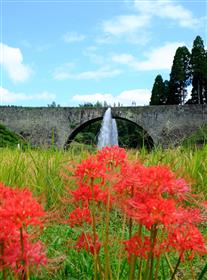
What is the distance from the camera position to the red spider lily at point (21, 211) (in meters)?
0.86

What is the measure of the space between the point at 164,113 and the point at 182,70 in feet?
18.6

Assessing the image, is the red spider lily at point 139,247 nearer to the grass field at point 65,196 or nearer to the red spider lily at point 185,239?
the red spider lily at point 185,239

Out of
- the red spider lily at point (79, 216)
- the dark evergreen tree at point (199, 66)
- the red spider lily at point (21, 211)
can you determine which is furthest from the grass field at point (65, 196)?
the dark evergreen tree at point (199, 66)

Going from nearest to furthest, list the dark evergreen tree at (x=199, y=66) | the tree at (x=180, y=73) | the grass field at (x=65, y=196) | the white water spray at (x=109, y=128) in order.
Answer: the grass field at (x=65, y=196) → the white water spray at (x=109, y=128) → the dark evergreen tree at (x=199, y=66) → the tree at (x=180, y=73)

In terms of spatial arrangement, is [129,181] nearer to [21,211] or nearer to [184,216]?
[184,216]

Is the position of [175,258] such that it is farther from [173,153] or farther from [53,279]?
[173,153]

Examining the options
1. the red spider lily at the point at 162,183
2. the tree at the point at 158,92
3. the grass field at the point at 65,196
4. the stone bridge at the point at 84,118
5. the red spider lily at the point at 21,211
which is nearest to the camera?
the red spider lily at the point at 21,211

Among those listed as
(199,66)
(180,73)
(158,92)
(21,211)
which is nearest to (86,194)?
(21,211)

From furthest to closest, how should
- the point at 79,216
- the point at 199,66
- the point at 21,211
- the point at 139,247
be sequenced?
the point at 199,66, the point at 79,216, the point at 139,247, the point at 21,211

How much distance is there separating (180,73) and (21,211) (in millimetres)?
36482

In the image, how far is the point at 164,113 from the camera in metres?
32.5

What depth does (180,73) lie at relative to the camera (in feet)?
120

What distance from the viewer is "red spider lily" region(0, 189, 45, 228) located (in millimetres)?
857

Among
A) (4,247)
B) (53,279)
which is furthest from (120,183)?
(53,279)
